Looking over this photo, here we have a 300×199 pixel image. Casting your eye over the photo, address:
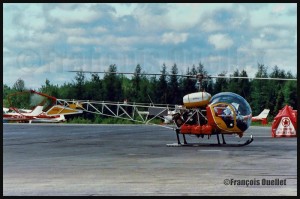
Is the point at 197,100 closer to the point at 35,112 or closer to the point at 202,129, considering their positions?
the point at 202,129

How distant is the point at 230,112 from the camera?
956 inches

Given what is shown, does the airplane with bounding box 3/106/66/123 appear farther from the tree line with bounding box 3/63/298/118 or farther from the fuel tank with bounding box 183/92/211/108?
the fuel tank with bounding box 183/92/211/108

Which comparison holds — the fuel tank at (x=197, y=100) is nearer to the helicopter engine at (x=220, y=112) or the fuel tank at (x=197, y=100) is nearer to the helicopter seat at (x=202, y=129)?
the helicopter engine at (x=220, y=112)

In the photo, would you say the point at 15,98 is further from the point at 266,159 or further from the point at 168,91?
the point at 266,159

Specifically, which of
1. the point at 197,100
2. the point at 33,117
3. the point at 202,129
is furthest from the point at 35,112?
the point at 197,100

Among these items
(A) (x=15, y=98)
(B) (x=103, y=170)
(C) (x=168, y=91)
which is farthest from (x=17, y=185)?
(A) (x=15, y=98)

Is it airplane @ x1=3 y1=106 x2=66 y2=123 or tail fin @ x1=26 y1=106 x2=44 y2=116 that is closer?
airplane @ x1=3 y1=106 x2=66 y2=123

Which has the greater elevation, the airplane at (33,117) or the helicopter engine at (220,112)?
the helicopter engine at (220,112)

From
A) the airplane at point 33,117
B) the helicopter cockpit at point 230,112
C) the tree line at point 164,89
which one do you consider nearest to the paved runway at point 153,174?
the helicopter cockpit at point 230,112

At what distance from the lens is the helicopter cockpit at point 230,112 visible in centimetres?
2425

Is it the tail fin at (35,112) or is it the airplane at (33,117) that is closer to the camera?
the airplane at (33,117)

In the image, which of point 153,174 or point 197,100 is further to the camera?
point 197,100

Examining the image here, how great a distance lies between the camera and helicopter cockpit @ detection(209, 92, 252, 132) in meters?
24.2

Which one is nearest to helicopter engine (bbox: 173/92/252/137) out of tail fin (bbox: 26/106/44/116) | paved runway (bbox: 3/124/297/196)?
paved runway (bbox: 3/124/297/196)
